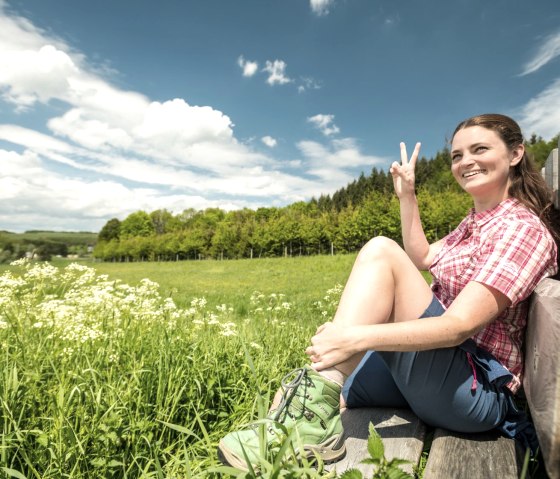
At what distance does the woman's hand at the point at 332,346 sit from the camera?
160 centimetres

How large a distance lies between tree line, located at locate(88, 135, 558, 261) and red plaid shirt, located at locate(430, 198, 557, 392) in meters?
7.48

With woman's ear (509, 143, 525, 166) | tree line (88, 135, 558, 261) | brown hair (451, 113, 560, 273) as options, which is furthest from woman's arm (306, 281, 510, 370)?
tree line (88, 135, 558, 261)

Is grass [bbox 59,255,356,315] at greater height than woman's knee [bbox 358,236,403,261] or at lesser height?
lesser

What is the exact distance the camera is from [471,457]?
1.58 m

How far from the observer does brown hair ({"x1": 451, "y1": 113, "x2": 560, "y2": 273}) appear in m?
1.91

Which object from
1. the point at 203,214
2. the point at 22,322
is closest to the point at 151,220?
the point at 203,214

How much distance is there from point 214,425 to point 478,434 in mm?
1313

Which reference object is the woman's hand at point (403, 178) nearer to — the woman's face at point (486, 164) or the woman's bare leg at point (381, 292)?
the woman's face at point (486, 164)

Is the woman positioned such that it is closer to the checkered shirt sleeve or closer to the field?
the checkered shirt sleeve

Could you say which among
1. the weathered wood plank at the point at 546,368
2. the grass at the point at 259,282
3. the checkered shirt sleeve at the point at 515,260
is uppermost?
the checkered shirt sleeve at the point at 515,260

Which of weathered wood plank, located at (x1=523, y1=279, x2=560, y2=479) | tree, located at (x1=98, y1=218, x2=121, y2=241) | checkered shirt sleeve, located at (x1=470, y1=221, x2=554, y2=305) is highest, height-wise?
tree, located at (x1=98, y1=218, x2=121, y2=241)

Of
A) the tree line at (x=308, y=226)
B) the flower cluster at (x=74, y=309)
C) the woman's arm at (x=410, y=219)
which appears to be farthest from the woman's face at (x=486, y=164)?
the tree line at (x=308, y=226)

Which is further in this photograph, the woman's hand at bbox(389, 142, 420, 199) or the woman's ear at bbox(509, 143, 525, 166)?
the woman's hand at bbox(389, 142, 420, 199)

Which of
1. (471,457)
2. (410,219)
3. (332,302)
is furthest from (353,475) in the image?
(332,302)
